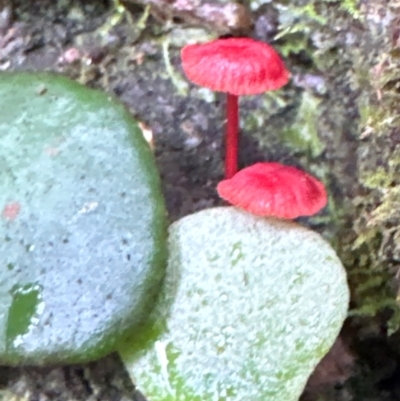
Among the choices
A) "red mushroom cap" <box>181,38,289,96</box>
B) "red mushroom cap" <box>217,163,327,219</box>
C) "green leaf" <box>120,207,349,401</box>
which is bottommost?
"green leaf" <box>120,207,349,401</box>

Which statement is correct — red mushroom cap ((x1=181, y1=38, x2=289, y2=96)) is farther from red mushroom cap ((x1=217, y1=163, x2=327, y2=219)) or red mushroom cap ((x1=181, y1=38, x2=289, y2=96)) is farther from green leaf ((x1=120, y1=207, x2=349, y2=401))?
green leaf ((x1=120, y1=207, x2=349, y2=401))

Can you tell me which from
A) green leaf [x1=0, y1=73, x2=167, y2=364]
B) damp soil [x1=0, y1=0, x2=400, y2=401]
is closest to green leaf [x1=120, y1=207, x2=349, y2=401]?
green leaf [x1=0, y1=73, x2=167, y2=364]

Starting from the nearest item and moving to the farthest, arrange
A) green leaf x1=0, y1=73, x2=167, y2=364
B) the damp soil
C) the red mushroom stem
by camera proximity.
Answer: green leaf x1=0, y1=73, x2=167, y2=364 → the red mushroom stem → the damp soil

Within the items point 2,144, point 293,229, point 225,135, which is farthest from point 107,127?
point 293,229

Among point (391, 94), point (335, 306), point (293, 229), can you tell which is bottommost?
point (335, 306)

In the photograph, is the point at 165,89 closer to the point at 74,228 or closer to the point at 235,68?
the point at 235,68

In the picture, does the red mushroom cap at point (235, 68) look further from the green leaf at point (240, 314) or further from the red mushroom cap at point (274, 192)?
the green leaf at point (240, 314)

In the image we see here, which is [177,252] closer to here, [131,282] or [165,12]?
[131,282]
